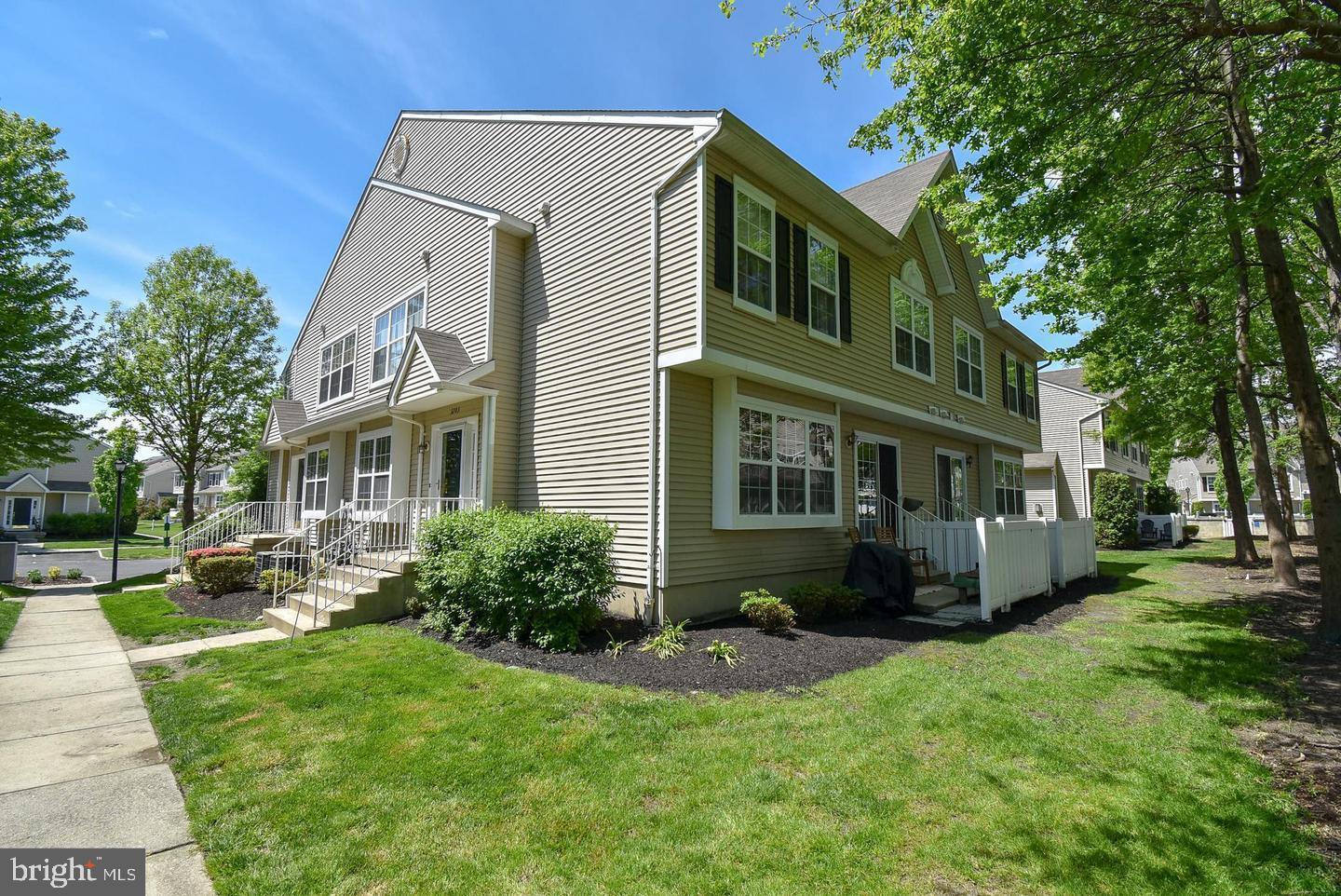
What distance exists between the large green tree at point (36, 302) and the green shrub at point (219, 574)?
25.0 ft

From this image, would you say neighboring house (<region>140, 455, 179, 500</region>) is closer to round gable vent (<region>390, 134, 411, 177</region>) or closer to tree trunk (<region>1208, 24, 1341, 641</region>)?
round gable vent (<region>390, 134, 411, 177</region>)

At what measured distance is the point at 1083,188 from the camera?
8008mm

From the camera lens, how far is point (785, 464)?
9398 millimetres

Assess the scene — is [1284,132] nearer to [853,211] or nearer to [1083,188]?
[1083,188]

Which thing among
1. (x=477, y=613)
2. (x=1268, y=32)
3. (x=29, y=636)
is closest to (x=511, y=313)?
(x=477, y=613)

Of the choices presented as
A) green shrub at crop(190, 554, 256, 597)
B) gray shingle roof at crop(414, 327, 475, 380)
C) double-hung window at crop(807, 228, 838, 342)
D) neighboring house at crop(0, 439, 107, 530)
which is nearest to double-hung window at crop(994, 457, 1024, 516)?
double-hung window at crop(807, 228, 838, 342)

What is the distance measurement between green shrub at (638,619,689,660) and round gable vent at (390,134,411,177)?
13605 millimetres

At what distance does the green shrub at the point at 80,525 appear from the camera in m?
34.4

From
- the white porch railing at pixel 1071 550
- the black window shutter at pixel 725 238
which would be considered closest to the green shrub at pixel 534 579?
the black window shutter at pixel 725 238

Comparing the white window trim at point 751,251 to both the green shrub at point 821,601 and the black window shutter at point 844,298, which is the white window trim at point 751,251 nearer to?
the black window shutter at point 844,298

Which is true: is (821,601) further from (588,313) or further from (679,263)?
(588,313)

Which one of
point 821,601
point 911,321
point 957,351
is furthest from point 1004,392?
point 821,601

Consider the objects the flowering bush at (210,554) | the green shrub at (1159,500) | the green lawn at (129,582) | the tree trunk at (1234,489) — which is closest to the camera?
the flowering bush at (210,554)

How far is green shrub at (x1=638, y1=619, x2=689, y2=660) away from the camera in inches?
269
